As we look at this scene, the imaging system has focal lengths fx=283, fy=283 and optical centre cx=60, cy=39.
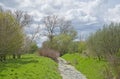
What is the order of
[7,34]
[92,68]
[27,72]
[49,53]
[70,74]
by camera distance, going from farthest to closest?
[49,53] → [7,34] → [92,68] → [70,74] → [27,72]

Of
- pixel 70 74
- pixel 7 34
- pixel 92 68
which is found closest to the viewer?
pixel 70 74

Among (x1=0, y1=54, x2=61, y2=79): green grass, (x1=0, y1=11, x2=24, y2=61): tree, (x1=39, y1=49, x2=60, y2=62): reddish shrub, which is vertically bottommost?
(x1=39, y1=49, x2=60, y2=62): reddish shrub

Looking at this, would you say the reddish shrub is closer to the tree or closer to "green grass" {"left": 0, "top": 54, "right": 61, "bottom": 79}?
the tree

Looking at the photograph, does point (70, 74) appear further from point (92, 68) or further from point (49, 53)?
point (49, 53)

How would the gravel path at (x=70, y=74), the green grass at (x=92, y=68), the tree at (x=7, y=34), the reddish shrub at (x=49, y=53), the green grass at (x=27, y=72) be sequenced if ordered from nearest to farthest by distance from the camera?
the green grass at (x=27, y=72)
the green grass at (x=92, y=68)
the gravel path at (x=70, y=74)
the tree at (x=7, y=34)
the reddish shrub at (x=49, y=53)

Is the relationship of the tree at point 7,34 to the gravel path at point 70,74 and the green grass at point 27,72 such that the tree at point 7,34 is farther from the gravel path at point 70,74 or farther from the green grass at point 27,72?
the gravel path at point 70,74

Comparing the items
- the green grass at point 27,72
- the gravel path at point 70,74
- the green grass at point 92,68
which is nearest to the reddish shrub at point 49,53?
the green grass at point 92,68

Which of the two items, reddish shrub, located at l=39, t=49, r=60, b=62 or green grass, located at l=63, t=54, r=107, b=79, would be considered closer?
green grass, located at l=63, t=54, r=107, b=79

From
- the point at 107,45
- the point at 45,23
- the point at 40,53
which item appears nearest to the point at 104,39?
the point at 107,45

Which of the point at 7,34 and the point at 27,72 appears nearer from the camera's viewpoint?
the point at 27,72

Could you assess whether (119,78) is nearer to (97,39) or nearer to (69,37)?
(97,39)

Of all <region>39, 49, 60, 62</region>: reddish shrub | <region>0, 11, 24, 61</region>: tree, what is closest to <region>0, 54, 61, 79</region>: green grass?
<region>0, 11, 24, 61</region>: tree

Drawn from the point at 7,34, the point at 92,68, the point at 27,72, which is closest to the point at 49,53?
the point at 7,34

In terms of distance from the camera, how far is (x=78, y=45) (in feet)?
351
